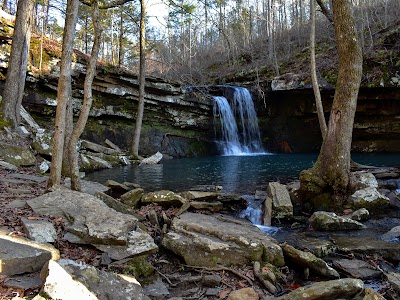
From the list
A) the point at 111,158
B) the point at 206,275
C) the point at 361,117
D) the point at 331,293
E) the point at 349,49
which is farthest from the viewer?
the point at 361,117

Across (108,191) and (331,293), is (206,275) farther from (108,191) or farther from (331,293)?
(108,191)

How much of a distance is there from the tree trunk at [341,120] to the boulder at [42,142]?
9.29 m

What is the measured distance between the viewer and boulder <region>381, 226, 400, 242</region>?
5184 millimetres

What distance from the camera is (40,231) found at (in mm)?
3658

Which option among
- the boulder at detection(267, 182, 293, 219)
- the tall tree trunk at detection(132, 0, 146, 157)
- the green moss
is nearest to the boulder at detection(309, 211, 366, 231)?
the boulder at detection(267, 182, 293, 219)

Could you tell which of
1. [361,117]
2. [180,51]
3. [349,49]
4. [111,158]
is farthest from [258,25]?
[349,49]

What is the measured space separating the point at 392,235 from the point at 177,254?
3.81 metres

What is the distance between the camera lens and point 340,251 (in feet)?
15.6

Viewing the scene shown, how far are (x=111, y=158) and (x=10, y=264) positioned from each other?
41.9 ft

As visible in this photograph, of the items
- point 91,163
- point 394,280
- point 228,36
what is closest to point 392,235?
point 394,280

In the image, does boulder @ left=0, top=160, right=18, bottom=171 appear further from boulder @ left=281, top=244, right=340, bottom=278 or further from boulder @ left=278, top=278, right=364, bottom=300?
boulder @ left=278, top=278, right=364, bottom=300

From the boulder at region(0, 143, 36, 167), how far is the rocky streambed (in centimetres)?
341

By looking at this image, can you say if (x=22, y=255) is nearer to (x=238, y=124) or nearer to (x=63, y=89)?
(x=63, y=89)

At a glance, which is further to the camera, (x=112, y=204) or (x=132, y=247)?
(x=112, y=204)
